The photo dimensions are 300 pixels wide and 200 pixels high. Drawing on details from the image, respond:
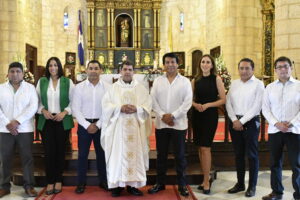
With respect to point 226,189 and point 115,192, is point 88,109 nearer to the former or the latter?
point 115,192

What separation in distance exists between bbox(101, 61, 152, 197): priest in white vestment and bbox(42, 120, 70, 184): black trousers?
55 cm

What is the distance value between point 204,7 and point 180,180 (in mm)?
12747

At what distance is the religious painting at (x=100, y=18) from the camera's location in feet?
53.3

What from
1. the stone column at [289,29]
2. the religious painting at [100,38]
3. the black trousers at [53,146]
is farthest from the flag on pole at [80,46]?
the black trousers at [53,146]

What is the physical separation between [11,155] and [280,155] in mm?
3360

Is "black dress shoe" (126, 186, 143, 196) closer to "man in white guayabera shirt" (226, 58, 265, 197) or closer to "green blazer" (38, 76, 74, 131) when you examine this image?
"green blazer" (38, 76, 74, 131)

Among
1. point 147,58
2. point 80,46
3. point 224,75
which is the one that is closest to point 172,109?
point 224,75

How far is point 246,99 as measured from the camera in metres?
4.30

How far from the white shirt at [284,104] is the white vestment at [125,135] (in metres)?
1.46

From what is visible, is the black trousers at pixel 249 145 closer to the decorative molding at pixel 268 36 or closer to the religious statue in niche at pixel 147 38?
the decorative molding at pixel 268 36

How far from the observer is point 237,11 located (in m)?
11.2

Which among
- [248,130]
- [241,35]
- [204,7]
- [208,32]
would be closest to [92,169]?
[248,130]

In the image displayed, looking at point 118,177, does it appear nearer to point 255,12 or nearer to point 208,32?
point 255,12

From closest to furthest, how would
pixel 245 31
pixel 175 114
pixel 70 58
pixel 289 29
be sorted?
1. pixel 175 114
2. pixel 289 29
3. pixel 245 31
4. pixel 70 58
